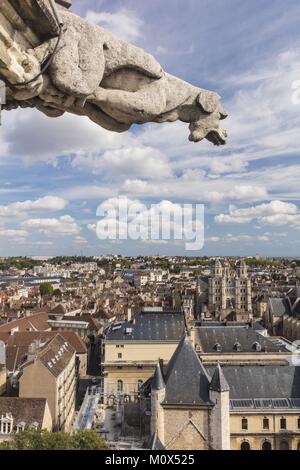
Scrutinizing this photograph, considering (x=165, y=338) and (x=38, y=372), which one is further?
(x=165, y=338)

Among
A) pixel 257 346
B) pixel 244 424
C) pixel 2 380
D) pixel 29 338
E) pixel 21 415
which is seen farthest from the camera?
pixel 29 338

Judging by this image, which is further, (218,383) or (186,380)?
(186,380)

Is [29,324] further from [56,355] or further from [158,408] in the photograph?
[158,408]

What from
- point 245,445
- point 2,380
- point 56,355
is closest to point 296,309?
point 245,445

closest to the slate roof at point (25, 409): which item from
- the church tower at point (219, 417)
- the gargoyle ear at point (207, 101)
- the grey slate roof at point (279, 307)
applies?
the church tower at point (219, 417)

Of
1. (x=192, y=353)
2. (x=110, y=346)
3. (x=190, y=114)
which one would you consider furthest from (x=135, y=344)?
(x=190, y=114)
